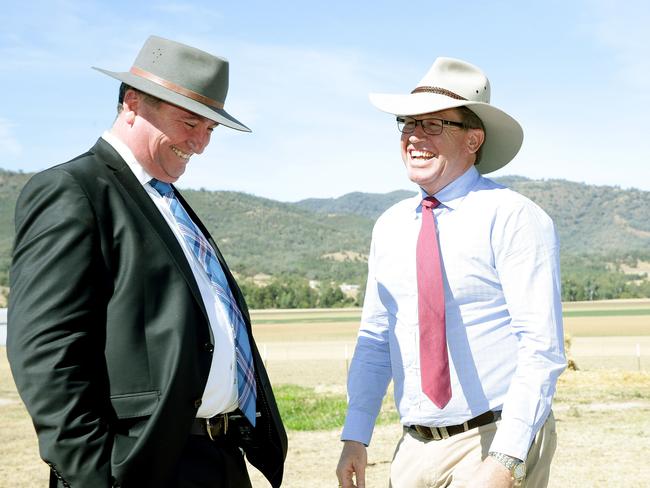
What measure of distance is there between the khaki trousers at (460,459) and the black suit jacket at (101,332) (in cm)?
91

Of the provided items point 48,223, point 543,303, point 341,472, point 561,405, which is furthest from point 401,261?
point 561,405

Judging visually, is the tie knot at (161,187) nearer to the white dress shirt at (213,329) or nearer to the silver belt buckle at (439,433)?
the white dress shirt at (213,329)

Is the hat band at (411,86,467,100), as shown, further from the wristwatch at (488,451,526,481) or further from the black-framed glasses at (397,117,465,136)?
the wristwatch at (488,451,526,481)

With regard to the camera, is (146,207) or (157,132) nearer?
(146,207)

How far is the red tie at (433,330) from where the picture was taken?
121 inches

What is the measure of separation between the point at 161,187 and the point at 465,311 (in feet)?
3.75

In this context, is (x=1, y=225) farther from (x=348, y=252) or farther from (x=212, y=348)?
(x=212, y=348)

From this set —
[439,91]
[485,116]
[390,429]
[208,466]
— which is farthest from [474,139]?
[390,429]

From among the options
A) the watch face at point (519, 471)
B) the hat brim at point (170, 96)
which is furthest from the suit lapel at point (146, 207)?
the watch face at point (519, 471)

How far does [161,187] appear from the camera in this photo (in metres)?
3.12

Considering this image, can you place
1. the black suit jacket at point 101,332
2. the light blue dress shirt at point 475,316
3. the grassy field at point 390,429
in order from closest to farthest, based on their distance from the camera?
the black suit jacket at point 101,332, the light blue dress shirt at point 475,316, the grassy field at point 390,429

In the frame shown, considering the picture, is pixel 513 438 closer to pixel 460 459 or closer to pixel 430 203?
pixel 460 459

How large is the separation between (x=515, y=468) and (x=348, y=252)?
176 metres

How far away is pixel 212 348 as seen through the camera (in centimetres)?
275
